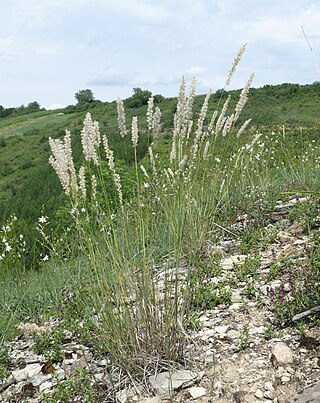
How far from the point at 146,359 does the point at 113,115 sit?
3065 centimetres

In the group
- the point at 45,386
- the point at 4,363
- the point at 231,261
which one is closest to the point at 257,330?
the point at 231,261

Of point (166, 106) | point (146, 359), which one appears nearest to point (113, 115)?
point (166, 106)

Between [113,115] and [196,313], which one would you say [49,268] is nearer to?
[196,313]

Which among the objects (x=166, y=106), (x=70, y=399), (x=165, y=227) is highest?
(x=166, y=106)

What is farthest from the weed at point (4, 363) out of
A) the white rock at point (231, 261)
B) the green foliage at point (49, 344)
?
the white rock at point (231, 261)

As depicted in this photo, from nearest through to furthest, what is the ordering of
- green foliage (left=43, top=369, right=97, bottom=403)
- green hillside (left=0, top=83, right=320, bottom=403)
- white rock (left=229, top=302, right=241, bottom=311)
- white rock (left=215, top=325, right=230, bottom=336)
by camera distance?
green foliage (left=43, top=369, right=97, bottom=403) → green hillside (left=0, top=83, right=320, bottom=403) → white rock (left=215, top=325, right=230, bottom=336) → white rock (left=229, top=302, right=241, bottom=311)

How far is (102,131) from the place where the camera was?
87.9ft

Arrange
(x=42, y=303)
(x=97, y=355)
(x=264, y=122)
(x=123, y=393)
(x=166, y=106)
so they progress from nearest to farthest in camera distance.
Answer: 1. (x=123, y=393)
2. (x=97, y=355)
3. (x=42, y=303)
4. (x=264, y=122)
5. (x=166, y=106)

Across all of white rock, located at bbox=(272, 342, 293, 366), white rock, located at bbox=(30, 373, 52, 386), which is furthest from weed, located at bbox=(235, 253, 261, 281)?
white rock, located at bbox=(30, 373, 52, 386)

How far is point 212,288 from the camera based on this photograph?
3479 mm

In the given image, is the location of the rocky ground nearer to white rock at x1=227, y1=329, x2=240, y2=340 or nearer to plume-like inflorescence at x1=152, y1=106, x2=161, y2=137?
white rock at x1=227, y1=329, x2=240, y2=340

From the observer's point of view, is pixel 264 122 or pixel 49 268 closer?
pixel 49 268

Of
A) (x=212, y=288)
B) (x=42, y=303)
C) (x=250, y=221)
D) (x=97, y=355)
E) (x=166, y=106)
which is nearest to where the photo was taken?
(x=97, y=355)

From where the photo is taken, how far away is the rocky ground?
243cm
